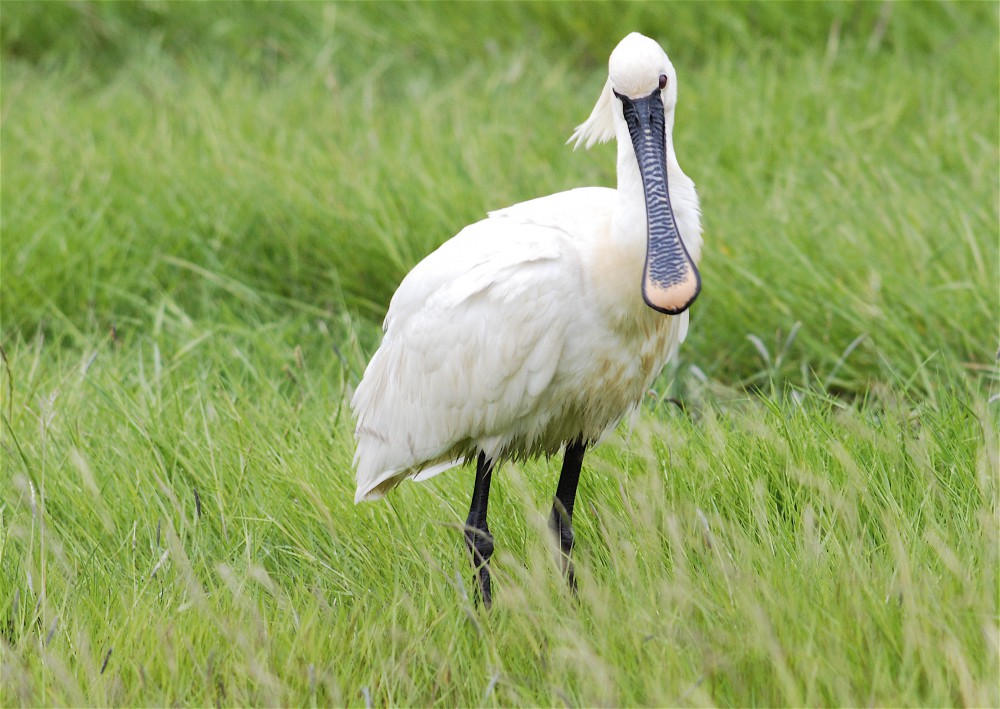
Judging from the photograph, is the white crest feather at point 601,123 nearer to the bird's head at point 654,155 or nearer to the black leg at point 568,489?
the bird's head at point 654,155

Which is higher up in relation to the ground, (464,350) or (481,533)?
(464,350)

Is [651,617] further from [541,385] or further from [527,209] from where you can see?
[527,209]

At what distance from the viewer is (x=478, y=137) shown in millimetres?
6000

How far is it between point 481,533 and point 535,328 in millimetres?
509

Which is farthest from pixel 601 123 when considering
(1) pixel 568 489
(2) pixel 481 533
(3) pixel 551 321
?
(2) pixel 481 533

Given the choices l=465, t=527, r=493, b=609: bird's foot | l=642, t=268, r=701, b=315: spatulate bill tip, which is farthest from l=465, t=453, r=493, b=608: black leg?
l=642, t=268, r=701, b=315: spatulate bill tip

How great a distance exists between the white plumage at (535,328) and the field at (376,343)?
0.66ft

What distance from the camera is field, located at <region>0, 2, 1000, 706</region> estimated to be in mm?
2678

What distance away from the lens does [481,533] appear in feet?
10.4

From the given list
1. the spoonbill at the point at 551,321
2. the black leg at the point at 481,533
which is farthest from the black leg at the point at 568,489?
the black leg at the point at 481,533

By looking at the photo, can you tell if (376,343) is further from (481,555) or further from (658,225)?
(658,225)

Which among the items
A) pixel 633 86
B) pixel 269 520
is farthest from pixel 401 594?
pixel 633 86

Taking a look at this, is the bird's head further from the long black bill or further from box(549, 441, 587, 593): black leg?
box(549, 441, 587, 593): black leg

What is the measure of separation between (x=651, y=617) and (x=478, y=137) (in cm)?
366
